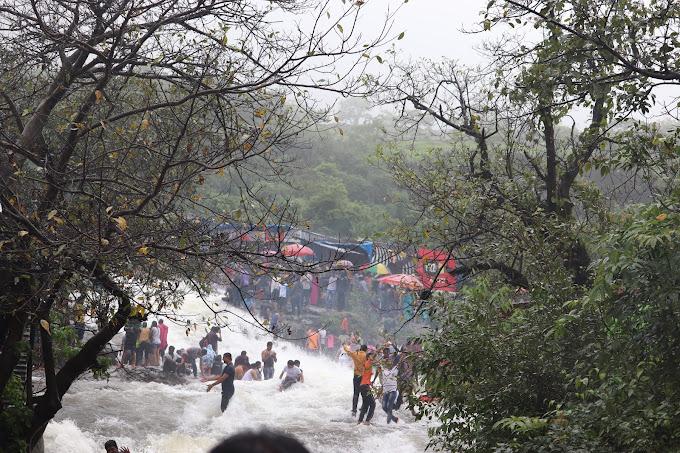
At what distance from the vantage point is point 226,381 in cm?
1509

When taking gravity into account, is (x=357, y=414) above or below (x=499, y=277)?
below

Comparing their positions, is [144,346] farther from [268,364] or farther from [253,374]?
[268,364]

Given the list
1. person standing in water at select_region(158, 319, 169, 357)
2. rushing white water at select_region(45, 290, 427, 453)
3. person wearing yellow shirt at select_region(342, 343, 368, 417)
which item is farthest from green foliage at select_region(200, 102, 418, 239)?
person wearing yellow shirt at select_region(342, 343, 368, 417)

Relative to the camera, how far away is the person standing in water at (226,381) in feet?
48.9

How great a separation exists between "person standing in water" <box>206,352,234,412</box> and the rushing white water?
292 millimetres

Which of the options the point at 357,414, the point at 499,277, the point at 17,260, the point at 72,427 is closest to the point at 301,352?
the point at 357,414

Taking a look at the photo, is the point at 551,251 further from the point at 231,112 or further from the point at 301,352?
the point at 301,352

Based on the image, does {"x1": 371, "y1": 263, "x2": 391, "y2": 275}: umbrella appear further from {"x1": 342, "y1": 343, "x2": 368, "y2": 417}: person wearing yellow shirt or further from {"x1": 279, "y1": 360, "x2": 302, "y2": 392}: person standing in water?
Result: {"x1": 342, "y1": 343, "x2": 368, "y2": 417}: person wearing yellow shirt

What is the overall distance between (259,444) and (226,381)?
14.2 m

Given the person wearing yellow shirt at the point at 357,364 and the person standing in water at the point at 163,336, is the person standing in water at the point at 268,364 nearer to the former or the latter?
the person standing in water at the point at 163,336

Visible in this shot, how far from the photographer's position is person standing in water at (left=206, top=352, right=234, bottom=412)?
14914mm

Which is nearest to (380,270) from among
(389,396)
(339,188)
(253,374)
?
(339,188)

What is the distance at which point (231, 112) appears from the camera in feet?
20.5

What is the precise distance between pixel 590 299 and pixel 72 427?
9.61 meters
